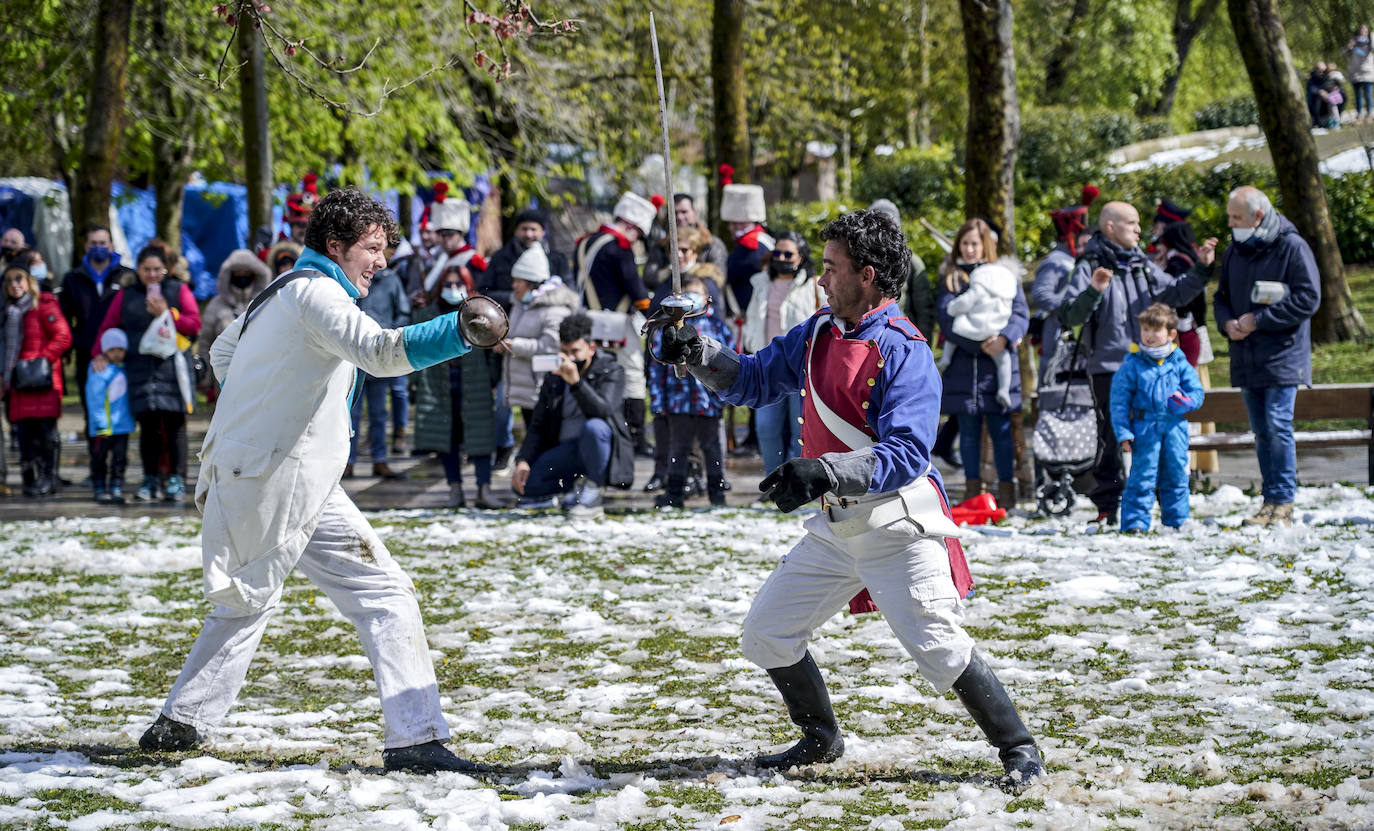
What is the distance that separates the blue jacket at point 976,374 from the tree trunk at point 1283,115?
5897mm

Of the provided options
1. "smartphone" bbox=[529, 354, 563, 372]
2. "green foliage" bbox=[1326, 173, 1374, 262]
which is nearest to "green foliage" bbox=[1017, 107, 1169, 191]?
→ "green foliage" bbox=[1326, 173, 1374, 262]

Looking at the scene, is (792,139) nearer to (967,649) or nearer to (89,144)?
(89,144)

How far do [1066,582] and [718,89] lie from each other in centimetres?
1064

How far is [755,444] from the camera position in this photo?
45.6ft

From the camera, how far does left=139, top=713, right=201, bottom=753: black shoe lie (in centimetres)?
540

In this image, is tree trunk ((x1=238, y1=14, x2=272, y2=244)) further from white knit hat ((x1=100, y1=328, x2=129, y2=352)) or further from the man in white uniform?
the man in white uniform

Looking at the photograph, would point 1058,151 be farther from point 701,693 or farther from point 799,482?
point 799,482

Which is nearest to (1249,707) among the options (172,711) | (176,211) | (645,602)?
(645,602)

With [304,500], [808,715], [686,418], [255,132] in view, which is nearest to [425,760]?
[304,500]

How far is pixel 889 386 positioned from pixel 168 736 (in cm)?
285

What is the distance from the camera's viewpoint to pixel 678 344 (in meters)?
4.88

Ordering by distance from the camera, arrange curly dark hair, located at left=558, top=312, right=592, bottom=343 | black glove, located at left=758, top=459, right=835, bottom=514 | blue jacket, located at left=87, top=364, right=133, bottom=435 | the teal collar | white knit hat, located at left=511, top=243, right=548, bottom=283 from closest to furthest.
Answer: black glove, located at left=758, top=459, right=835, bottom=514
the teal collar
curly dark hair, located at left=558, top=312, right=592, bottom=343
white knit hat, located at left=511, top=243, right=548, bottom=283
blue jacket, located at left=87, top=364, right=133, bottom=435

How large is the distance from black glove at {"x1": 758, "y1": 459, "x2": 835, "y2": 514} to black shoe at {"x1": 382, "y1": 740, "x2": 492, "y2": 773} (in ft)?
5.26

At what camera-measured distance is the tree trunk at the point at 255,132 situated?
593 inches
